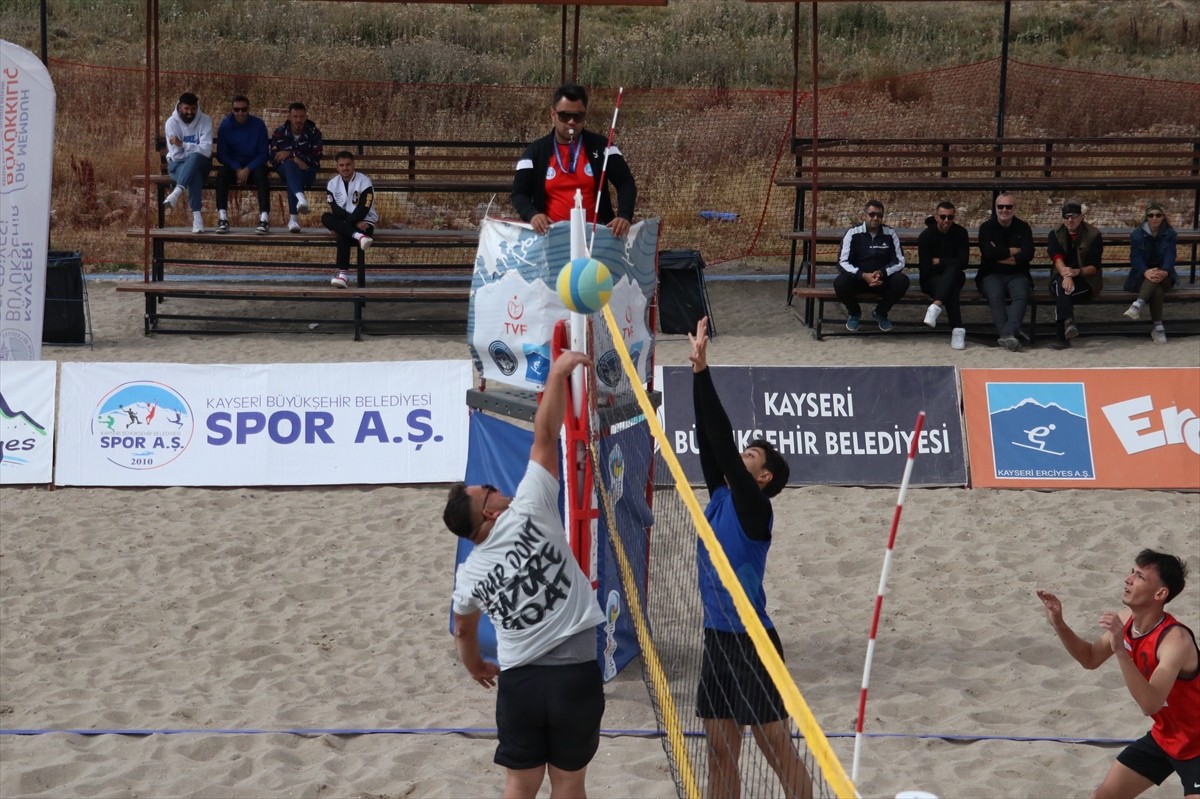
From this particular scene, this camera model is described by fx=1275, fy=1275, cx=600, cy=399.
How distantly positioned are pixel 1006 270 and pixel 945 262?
564mm

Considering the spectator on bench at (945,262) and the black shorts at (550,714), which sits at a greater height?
the spectator on bench at (945,262)

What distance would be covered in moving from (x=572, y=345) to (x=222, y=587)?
321cm

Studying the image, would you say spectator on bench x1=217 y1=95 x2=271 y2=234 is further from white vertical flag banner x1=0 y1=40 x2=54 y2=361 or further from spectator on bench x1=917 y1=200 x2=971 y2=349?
spectator on bench x1=917 y1=200 x2=971 y2=349

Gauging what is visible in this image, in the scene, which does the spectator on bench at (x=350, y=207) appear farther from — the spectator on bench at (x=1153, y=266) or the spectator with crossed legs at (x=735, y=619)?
the spectator with crossed legs at (x=735, y=619)

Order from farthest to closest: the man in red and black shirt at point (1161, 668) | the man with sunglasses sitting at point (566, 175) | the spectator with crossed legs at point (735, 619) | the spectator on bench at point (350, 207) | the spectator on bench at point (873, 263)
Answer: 1. the spectator on bench at point (350, 207)
2. the spectator on bench at point (873, 263)
3. the man with sunglasses sitting at point (566, 175)
4. the spectator with crossed legs at point (735, 619)
5. the man in red and black shirt at point (1161, 668)

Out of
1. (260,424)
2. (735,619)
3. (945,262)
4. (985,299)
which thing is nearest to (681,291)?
(945,262)

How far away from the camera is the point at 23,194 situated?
1089 cm

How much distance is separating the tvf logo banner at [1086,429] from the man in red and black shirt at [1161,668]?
4484mm

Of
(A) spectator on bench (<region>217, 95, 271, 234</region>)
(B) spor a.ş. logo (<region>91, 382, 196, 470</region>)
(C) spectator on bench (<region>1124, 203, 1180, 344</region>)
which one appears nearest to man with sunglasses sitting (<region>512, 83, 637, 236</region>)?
(B) spor a.ş. logo (<region>91, 382, 196, 470</region>)

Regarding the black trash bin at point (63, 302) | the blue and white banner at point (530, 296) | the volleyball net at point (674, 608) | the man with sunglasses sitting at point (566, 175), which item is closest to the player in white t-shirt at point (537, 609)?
the volleyball net at point (674, 608)

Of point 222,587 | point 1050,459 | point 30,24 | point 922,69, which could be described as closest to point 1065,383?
point 1050,459

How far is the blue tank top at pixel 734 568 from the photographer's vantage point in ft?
14.4

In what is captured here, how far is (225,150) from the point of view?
12.5 meters

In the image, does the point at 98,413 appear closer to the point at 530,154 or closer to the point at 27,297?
the point at 27,297
